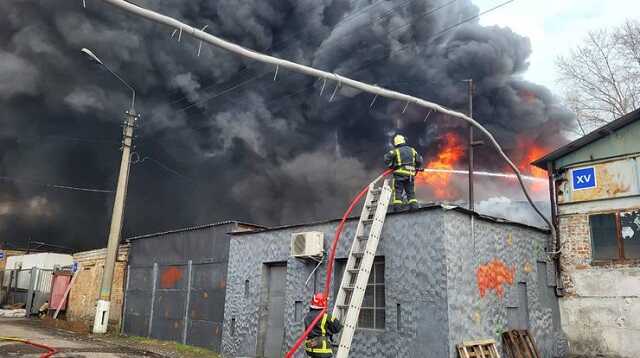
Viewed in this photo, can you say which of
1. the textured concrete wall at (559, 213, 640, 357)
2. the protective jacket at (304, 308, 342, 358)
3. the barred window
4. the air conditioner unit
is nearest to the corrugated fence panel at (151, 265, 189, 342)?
the air conditioner unit

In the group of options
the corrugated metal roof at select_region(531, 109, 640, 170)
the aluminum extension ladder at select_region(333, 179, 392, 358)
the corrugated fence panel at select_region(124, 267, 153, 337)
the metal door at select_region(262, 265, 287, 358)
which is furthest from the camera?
the corrugated fence panel at select_region(124, 267, 153, 337)

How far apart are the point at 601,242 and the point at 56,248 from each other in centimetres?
6067

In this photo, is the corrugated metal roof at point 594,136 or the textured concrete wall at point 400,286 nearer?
the textured concrete wall at point 400,286

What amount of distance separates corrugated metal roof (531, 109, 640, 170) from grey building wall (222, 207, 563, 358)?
2.23 m

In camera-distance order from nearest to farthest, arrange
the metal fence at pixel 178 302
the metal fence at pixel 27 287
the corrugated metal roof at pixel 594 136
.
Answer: the corrugated metal roof at pixel 594 136, the metal fence at pixel 178 302, the metal fence at pixel 27 287

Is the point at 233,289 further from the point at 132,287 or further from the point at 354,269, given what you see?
the point at 132,287

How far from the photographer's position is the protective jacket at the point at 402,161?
10.8 metres

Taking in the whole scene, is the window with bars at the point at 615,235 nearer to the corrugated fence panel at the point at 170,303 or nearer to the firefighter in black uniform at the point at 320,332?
the firefighter in black uniform at the point at 320,332

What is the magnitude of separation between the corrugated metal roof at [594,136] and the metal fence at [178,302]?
9883 millimetres

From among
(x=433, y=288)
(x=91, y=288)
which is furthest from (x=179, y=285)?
(x=433, y=288)

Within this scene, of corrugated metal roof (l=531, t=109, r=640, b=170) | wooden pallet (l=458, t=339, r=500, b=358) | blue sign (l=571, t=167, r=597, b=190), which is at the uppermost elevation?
corrugated metal roof (l=531, t=109, r=640, b=170)

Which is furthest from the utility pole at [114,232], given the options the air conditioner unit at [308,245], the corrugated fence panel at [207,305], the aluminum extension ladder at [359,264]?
the aluminum extension ladder at [359,264]

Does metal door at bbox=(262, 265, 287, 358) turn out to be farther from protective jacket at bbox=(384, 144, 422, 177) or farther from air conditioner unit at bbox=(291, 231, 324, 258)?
protective jacket at bbox=(384, 144, 422, 177)

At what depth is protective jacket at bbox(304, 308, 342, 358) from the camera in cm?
783
